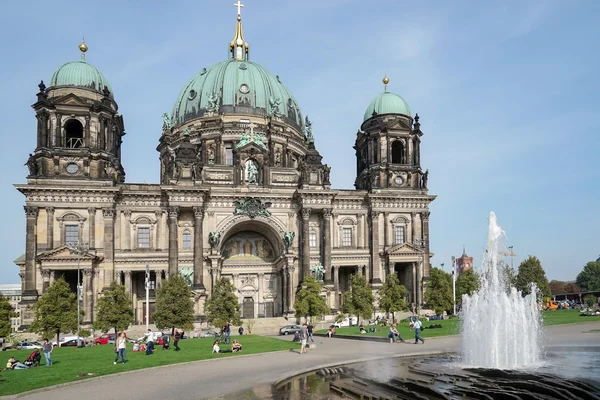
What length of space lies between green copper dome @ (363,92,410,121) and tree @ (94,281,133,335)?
40064mm

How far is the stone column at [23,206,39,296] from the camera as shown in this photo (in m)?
57.8

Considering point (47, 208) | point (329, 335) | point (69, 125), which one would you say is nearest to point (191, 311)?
point (329, 335)

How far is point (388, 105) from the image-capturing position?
247ft

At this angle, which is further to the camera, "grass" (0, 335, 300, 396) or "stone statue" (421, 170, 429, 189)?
"stone statue" (421, 170, 429, 189)

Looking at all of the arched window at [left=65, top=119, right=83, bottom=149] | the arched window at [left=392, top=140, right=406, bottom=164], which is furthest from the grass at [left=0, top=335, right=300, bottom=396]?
the arched window at [left=392, top=140, right=406, bottom=164]

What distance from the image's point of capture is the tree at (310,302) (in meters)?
58.3

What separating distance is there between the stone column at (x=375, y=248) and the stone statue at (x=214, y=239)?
1815 centimetres

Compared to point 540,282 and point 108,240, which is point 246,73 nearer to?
point 108,240

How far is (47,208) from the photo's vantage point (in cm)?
6019

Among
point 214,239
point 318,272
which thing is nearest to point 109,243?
point 214,239

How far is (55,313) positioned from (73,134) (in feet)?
83.9

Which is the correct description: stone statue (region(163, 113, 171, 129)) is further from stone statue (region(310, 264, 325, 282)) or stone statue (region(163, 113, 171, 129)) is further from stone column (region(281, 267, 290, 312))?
stone statue (region(310, 264, 325, 282))

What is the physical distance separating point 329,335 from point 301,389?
28.3 meters

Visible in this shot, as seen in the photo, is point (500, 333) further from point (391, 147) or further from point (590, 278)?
point (590, 278)
